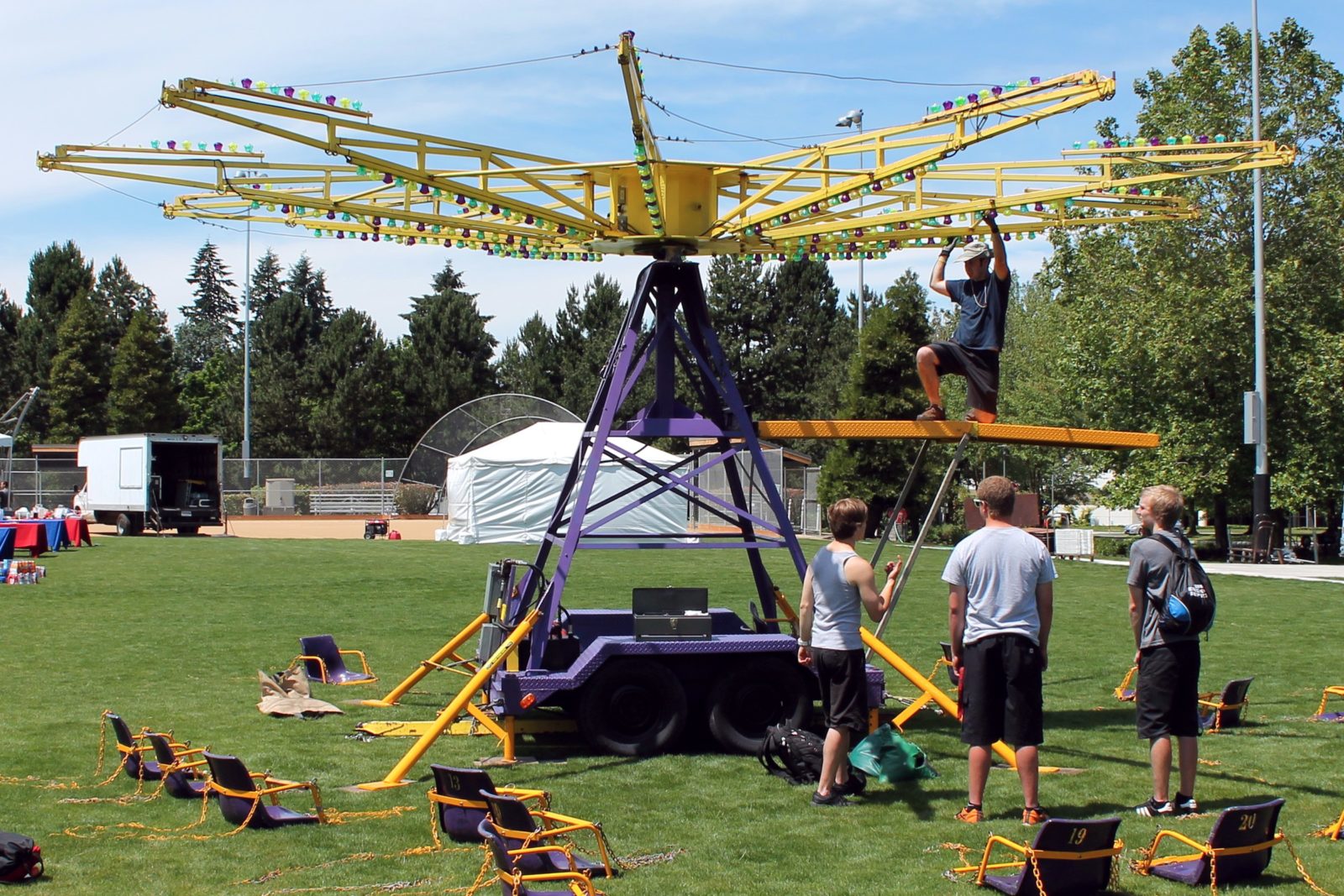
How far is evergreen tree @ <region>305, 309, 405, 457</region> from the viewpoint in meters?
71.8

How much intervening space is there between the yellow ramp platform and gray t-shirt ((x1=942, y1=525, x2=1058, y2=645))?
224 centimetres

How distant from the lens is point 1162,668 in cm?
753

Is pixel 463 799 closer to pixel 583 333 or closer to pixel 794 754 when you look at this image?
pixel 794 754

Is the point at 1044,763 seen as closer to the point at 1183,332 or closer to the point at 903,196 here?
the point at 903,196

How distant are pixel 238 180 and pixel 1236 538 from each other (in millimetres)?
39603

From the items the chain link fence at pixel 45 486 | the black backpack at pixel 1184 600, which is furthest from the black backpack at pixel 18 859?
the chain link fence at pixel 45 486

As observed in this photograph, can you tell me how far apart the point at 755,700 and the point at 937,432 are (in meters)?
2.27

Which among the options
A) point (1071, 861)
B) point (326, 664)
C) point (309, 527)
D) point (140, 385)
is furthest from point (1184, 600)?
Result: point (140, 385)

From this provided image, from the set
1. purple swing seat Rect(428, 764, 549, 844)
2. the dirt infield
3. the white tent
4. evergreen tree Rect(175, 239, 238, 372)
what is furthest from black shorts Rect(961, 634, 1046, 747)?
evergreen tree Rect(175, 239, 238, 372)

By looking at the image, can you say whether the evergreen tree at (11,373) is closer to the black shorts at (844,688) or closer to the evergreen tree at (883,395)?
the evergreen tree at (883,395)

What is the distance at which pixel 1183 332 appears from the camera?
110 ft

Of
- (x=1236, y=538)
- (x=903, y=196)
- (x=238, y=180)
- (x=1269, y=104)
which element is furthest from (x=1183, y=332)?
(x=238, y=180)

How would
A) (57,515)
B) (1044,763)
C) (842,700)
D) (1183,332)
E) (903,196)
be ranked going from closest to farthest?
(842,700)
(1044,763)
(903,196)
(1183,332)
(57,515)

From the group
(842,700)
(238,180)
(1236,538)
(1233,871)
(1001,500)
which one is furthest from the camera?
(1236,538)
